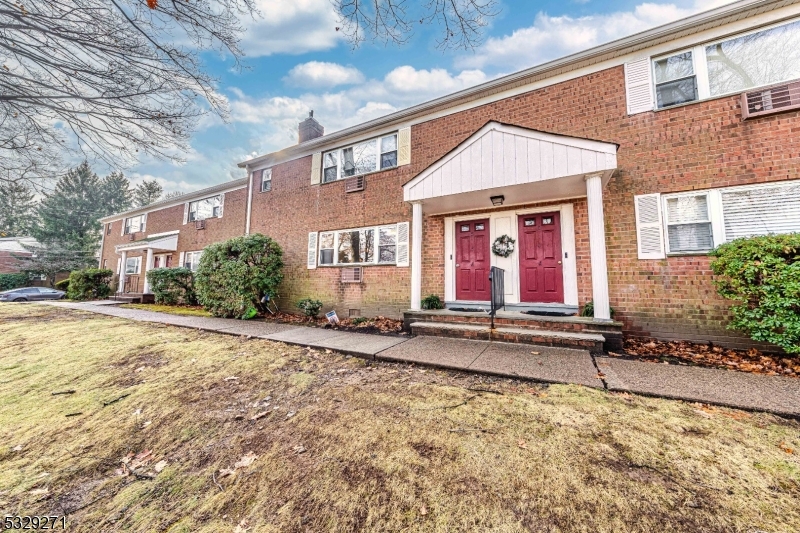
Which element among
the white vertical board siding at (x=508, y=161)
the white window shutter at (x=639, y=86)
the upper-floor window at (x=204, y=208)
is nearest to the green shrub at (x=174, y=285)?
the upper-floor window at (x=204, y=208)

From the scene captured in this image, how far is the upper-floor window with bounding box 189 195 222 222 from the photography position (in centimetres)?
1391

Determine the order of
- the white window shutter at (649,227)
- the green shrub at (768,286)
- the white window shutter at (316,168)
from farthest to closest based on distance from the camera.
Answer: the white window shutter at (316,168)
the white window shutter at (649,227)
the green shrub at (768,286)

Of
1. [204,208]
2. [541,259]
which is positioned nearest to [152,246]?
[204,208]

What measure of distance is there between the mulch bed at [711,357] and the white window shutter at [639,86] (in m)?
4.53

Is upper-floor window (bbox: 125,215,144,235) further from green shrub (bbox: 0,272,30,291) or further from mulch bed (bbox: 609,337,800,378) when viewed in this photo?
mulch bed (bbox: 609,337,800,378)

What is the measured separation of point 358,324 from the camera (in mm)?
7648

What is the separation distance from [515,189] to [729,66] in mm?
4219

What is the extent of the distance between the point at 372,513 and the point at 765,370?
5.41 metres

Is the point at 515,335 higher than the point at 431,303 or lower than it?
lower

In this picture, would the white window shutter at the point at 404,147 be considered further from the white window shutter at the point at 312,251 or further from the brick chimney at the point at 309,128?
the brick chimney at the point at 309,128

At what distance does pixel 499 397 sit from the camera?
289cm

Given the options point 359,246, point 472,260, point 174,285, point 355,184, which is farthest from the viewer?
point 174,285

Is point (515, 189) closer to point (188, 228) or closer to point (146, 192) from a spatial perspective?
point (188, 228)

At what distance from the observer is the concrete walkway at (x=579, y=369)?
2.83 metres
